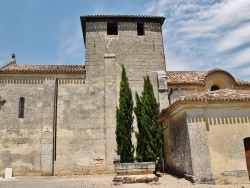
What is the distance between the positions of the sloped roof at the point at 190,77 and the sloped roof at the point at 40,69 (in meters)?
6.16

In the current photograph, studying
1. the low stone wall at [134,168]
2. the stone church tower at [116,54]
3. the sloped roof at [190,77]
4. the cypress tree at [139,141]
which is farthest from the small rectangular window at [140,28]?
the low stone wall at [134,168]

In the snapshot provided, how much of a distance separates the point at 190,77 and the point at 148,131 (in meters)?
7.02

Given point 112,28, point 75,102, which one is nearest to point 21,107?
point 75,102

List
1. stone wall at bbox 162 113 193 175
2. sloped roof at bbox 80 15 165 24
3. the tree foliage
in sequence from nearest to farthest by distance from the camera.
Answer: stone wall at bbox 162 113 193 175 → the tree foliage → sloped roof at bbox 80 15 165 24

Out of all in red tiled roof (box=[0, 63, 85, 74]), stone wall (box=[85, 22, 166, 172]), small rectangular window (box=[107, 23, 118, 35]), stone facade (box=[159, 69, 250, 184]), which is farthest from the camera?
small rectangular window (box=[107, 23, 118, 35])

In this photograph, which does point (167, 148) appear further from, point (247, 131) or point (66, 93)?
point (66, 93)

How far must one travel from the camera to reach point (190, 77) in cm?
1764

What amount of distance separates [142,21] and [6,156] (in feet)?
40.9

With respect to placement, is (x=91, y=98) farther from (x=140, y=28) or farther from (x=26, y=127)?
(x=140, y=28)

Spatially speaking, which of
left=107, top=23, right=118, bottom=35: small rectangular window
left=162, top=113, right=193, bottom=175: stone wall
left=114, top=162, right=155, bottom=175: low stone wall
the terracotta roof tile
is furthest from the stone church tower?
the terracotta roof tile

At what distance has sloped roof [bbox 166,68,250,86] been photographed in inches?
655

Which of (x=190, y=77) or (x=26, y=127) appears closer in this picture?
(x=26, y=127)

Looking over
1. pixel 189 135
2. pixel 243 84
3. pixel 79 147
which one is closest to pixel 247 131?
pixel 189 135

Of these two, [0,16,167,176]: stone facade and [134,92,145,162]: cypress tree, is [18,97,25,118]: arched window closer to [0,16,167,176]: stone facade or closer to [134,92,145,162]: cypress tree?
[0,16,167,176]: stone facade
